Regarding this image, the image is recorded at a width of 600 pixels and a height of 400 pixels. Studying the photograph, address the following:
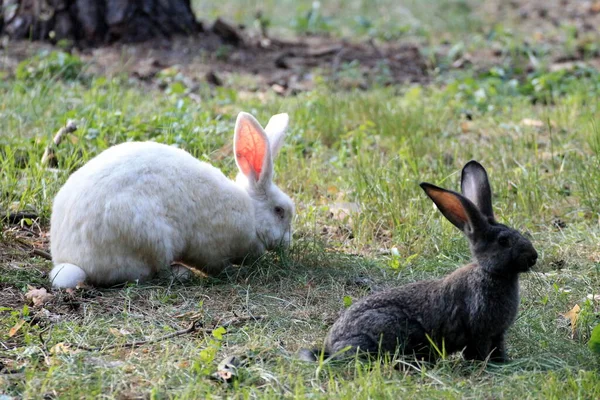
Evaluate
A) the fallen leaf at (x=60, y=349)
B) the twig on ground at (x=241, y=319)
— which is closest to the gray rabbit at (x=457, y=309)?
the twig on ground at (x=241, y=319)

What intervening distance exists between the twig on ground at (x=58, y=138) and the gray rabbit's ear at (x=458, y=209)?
2.93 metres

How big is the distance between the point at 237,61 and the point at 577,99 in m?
3.44

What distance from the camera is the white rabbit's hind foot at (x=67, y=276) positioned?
463cm

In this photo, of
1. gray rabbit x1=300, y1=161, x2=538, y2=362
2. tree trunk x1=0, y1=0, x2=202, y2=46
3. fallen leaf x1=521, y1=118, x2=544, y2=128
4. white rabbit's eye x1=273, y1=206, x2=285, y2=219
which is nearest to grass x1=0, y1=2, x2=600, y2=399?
fallen leaf x1=521, y1=118, x2=544, y2=128

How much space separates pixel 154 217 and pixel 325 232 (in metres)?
1.30

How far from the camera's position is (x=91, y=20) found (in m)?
9.34

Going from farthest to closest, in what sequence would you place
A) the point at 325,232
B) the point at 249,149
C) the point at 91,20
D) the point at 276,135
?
1. the point at 91,20
2. the point at 325,232
3. the point at 276,135
4. the point at 249,149

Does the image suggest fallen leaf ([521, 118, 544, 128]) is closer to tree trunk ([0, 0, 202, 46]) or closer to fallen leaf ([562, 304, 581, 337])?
fallen leaf ([562, 304, 581, 337])

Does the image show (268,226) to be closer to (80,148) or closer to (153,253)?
(153,253)

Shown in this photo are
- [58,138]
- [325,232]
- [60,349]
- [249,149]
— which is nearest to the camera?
[60,349]

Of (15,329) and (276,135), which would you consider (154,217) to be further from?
(276,135)

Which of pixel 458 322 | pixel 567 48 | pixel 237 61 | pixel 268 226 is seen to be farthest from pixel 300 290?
pixel 567 48

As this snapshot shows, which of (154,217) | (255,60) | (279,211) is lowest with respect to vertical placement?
(279,211)

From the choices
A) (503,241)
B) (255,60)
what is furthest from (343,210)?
(255,60)
